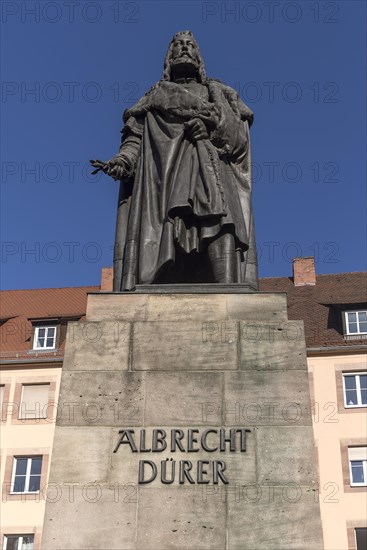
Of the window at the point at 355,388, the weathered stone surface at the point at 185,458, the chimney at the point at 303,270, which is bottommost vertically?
the weathered stone surface at the point at 185,458

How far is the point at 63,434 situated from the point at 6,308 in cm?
3343

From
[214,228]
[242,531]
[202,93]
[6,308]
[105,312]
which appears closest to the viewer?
[242,531]

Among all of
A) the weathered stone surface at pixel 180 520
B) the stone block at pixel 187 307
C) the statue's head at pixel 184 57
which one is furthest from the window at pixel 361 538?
the weathered stone surface at pixel 180 520

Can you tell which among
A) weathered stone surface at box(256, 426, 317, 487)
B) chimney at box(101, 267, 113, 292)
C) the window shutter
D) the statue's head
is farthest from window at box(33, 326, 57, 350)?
weathered stone surface at box(256, 426, 317, 487)

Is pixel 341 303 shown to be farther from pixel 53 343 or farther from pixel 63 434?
pixel 63 434

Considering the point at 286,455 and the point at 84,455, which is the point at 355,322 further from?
the point at 84,455

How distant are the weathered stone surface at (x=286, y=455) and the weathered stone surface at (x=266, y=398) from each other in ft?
0.27

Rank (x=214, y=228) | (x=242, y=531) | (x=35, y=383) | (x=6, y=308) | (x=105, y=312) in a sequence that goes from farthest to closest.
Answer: (x=6, y=308), (x=35, y=383), (x=214, y=228), (x=105, y=312), (x=242, y=531)

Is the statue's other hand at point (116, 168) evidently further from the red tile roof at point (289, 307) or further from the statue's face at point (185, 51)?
the red tile roof at point (289, 307)

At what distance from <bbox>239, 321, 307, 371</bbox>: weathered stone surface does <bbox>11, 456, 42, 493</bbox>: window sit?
87.1 feet

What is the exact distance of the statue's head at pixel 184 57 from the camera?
34.1ft

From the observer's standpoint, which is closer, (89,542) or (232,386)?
(89,542)

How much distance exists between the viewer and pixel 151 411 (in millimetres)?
7699

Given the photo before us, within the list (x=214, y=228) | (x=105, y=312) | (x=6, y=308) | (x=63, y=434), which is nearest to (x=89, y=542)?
(x=63, y=434)
